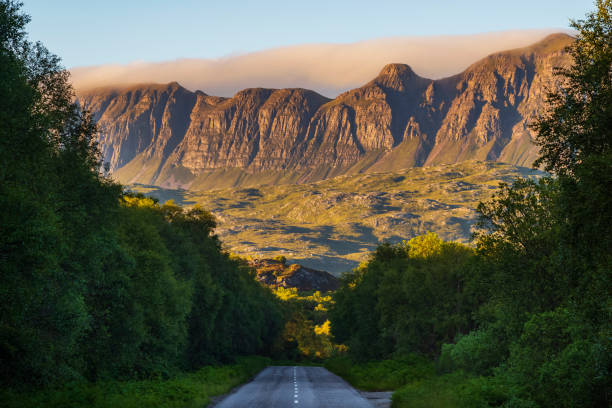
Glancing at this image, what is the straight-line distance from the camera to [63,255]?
2714cm

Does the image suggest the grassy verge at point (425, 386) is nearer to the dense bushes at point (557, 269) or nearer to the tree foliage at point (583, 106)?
the dense bushes at point (557, 269)

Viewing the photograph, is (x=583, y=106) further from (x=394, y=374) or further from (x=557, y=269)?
(x=394, y=374)

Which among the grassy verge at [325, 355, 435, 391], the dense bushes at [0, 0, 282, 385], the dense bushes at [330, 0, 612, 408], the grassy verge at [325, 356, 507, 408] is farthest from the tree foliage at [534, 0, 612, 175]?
the grassy verge at [325, 355, 435, 391]

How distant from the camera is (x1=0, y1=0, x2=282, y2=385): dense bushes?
79.9ft

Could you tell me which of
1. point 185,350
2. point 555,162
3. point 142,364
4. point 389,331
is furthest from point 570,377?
point 185,350

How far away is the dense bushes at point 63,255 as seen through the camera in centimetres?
2436

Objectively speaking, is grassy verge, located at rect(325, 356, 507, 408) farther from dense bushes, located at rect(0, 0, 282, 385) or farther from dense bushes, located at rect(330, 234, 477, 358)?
dense bushes, located at rect(0, 0, 282, 385)

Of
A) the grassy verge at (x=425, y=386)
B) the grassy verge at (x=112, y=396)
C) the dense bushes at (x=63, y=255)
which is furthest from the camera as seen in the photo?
the grassy verge at (x=425, y=386)

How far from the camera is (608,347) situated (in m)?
18.7

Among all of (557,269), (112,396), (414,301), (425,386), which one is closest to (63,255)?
(112,396)

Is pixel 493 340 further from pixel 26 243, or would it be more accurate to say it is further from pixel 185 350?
pixel 185 350

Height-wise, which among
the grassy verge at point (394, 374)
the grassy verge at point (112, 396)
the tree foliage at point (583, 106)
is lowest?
the grassy verge at point (394, 374)

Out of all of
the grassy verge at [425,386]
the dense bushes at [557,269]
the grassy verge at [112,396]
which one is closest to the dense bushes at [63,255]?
the grassy verge at [112,396]

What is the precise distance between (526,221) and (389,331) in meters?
35.3
